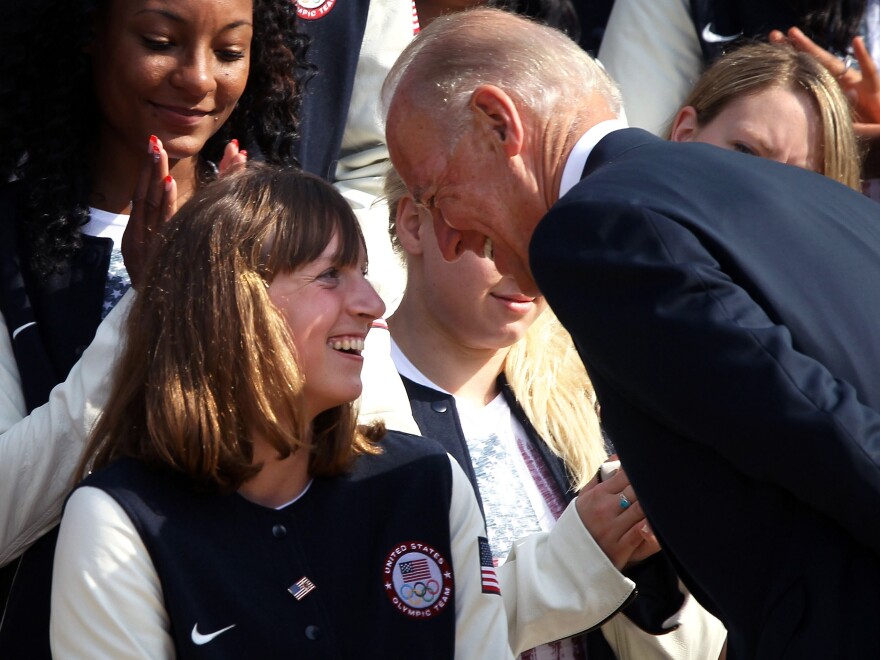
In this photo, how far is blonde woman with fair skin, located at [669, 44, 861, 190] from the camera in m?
3.44

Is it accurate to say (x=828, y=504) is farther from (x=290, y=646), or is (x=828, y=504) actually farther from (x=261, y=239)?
(x=261, y=239)

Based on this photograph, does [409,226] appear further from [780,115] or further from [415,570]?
[415,570]

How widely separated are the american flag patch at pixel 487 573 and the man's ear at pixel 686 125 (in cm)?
144

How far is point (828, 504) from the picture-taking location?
1.95 meters

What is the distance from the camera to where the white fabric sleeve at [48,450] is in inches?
104

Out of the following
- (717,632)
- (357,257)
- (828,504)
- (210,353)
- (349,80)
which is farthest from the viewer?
(349,80)

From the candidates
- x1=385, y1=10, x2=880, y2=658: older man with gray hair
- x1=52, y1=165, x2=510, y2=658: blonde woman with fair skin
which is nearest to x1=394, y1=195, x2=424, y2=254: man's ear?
x1=52, y1=165, x2=510, y2=658: blonde woman with fair skin

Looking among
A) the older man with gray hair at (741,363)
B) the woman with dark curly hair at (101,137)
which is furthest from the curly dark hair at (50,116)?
the older man with gray hair at (741,363)

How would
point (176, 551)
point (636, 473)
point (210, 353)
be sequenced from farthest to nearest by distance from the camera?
point (210, 353) → point (176, 551) → point (636, 473)

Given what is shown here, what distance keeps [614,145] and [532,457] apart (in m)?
1.08

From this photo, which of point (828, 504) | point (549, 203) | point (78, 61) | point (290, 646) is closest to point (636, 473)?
point (828, 504)

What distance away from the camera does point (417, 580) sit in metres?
2.54

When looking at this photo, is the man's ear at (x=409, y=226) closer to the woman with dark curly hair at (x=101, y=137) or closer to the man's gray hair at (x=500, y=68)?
the woman with dark curly hair at (x=101, y=137)

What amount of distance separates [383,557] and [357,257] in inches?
24.8
